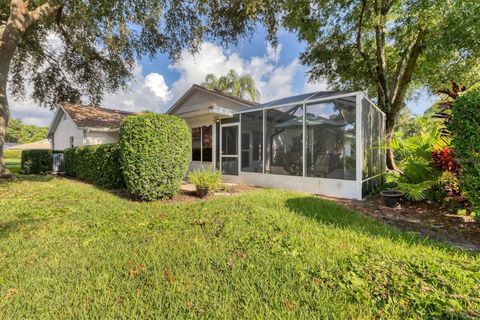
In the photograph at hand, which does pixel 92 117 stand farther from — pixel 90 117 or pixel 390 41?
pixel 390 41

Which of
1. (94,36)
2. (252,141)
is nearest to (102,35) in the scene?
(94,36)

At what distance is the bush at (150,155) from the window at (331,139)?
4.20 metres

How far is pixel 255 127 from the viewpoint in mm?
9383

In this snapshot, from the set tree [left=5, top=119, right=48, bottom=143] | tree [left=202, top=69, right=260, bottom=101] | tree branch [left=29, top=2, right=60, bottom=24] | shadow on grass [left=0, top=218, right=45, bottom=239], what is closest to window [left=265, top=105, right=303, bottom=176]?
shadow on grass [left=0, top=218, right=45, bottom=239]

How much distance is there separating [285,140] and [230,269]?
616 centimetres

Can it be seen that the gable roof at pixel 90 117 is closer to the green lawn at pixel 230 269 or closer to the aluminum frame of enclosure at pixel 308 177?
the aluminum frame of enclosure at pixel 308 177

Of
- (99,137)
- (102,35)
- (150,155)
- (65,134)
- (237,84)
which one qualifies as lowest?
(150,155)

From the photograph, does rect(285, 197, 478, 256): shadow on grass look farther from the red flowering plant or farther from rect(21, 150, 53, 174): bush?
rect(21, 150, 53, 174): bush

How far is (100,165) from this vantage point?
859 cm

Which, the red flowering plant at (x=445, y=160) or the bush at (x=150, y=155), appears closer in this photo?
the red flowering plant at (x=445, y=160)

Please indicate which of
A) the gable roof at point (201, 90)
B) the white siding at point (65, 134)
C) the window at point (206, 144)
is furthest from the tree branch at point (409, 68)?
the white siding at point (65, 134)

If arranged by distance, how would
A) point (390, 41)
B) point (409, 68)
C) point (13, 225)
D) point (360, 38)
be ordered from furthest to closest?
point (390, 41) < point (360, 38) < point (409, 68) < point (13, 225)

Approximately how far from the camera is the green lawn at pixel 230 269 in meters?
2.15

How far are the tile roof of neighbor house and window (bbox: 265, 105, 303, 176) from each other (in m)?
10.9
